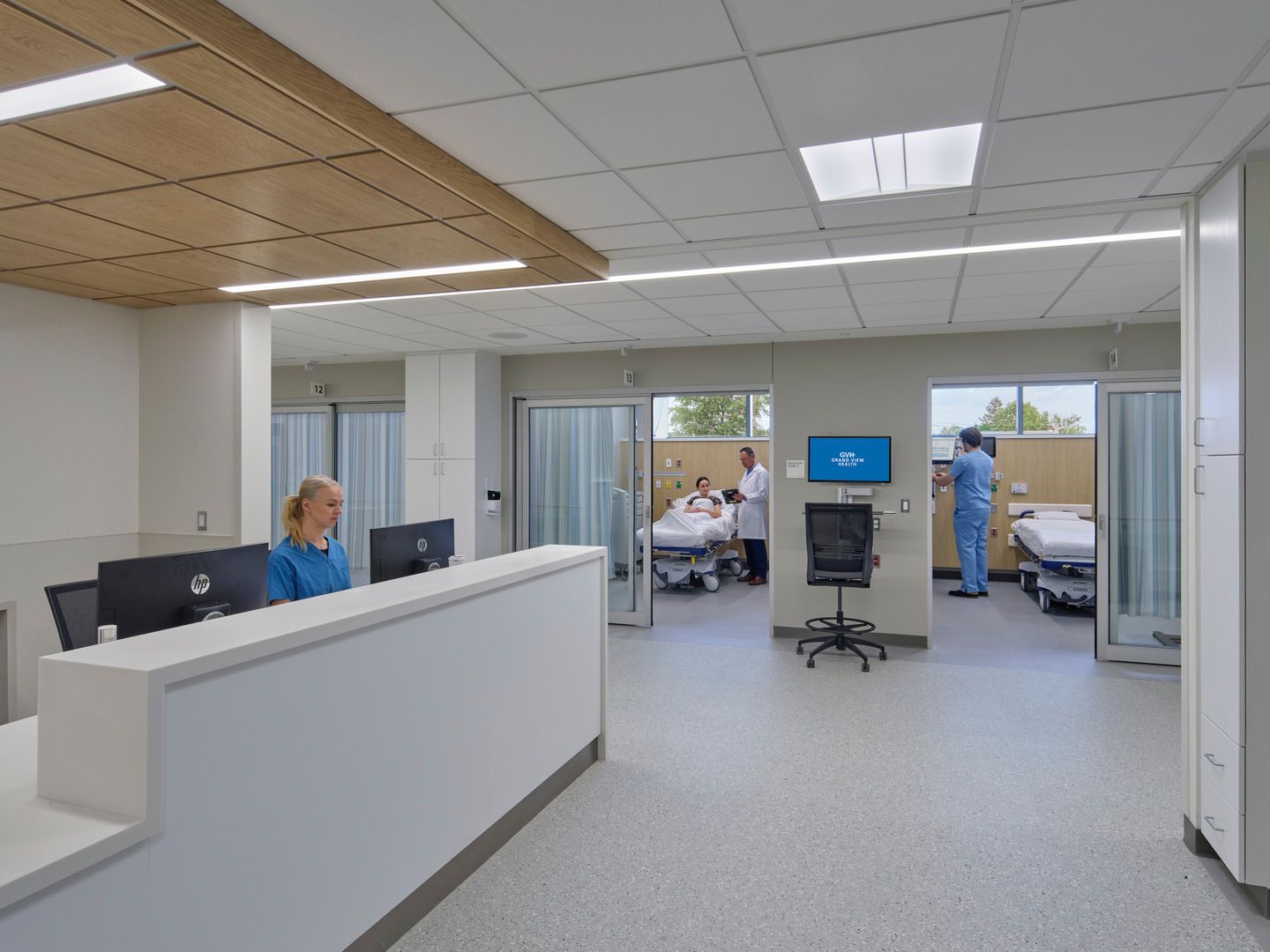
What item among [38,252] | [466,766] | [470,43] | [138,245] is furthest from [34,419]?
[470,43]

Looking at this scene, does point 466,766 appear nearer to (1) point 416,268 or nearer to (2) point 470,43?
(2) point 470,43

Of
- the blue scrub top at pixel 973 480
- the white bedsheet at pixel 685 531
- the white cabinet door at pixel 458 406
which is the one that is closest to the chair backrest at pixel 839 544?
the white bedsheet at pixel 685 531

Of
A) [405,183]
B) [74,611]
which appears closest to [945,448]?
[405,183]

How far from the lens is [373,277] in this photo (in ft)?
12.6

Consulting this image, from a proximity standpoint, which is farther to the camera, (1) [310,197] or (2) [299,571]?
(2) [299,571]

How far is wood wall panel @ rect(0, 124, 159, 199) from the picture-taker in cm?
219

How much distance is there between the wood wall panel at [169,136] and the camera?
198 cm

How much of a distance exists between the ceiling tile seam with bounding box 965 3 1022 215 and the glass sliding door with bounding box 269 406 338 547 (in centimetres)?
632

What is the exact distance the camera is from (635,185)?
106 inches

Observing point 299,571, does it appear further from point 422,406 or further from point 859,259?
point 422,406

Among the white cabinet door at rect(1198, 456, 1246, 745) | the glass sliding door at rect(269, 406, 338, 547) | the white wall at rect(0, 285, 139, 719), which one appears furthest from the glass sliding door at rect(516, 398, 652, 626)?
the white cabinet door at rect(1198, 456, 1246, 745)

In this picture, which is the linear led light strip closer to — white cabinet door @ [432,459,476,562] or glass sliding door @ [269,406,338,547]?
white cabinet door @ [432,459,476,562]

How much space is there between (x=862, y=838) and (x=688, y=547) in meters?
5.02

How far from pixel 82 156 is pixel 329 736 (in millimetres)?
1889
